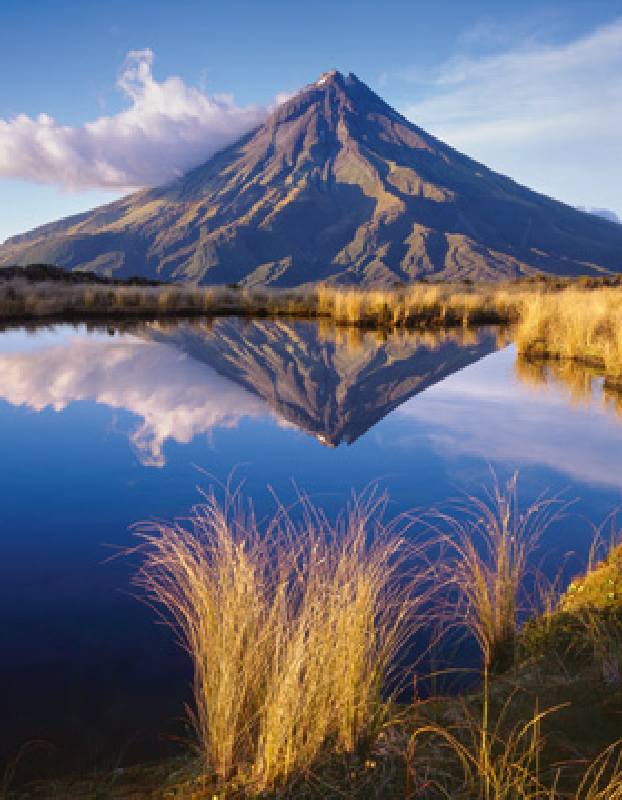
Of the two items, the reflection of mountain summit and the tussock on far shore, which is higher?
the tussock on far shore

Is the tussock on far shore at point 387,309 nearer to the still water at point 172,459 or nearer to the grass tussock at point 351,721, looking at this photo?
the still water at point 172,459

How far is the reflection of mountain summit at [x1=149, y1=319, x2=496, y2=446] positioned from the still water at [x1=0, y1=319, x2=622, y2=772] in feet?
0.24

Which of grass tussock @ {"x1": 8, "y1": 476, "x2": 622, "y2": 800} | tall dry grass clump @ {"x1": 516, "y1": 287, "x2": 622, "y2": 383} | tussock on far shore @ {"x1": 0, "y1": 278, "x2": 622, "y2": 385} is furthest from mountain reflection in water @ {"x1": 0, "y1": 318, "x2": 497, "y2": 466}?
grass tussock @ {"x1": 8, "y1": 476, "x2": 622, "y2": 800}

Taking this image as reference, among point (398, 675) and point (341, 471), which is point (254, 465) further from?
point (398, 675)

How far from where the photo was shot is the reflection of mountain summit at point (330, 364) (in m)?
10.9

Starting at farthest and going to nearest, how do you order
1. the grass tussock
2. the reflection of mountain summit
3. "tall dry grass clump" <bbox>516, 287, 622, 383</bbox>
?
1. "tall dry grass clump" <bbox>516, 287, 622, 383</bbox>
2. the reflection of mountain summit
3. the grass tussock

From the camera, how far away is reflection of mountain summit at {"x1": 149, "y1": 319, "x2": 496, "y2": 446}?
10.9 metres

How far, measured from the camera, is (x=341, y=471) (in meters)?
7.67

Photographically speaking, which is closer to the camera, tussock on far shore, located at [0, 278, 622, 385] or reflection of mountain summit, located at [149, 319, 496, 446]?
reflection of mountain summit, located at [149, 319, 496, 446]

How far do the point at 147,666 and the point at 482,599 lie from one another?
2011 mm

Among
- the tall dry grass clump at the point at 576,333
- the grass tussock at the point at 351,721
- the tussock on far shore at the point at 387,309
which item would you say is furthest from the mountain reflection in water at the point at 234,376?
the grass tussock at the point at 351,721

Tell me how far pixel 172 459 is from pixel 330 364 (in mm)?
7448

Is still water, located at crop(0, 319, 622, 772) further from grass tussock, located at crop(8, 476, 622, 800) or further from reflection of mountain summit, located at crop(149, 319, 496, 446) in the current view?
grass tussock, located at crop(8, 476, 622, 800)

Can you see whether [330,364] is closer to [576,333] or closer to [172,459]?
[576,333]
